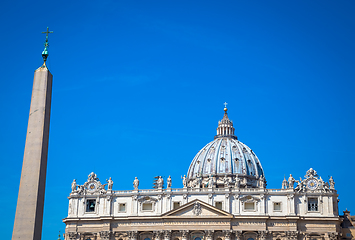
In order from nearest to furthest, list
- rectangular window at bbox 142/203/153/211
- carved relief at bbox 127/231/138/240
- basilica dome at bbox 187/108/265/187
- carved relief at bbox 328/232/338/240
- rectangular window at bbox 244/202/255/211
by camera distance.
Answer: carved relief at bbox 328/232/338/240
rectangular window at bbox 244/202/255/211
carved relief at bbox 127/231/138/240
rectangular window at bbox 142/203/153/211
basilica dome at bbox 187/108/265/187

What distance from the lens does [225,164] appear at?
127875mm

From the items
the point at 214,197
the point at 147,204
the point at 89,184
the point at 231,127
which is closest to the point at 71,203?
the point at 89,184

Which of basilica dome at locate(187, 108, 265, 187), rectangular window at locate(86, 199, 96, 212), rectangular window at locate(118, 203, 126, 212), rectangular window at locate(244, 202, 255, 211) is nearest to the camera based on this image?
rectangular window at locate(244, 202, 255, 211)

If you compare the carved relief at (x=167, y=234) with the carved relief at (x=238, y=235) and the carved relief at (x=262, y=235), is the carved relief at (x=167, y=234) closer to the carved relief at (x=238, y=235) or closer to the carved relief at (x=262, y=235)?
the carved relief at (x=238, y=235)

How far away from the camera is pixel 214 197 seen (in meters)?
87.2

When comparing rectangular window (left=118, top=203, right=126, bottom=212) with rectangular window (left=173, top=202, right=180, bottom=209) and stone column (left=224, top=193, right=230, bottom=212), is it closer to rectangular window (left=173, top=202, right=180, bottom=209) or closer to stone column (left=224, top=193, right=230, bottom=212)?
rectangular window (left=173, top=202, right=180, bottom=209)

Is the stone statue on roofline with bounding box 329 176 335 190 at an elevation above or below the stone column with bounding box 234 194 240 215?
above

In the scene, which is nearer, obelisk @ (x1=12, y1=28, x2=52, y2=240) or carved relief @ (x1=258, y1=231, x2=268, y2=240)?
obelisk @ (x1=12, y1=28, x2=52, y2=240)

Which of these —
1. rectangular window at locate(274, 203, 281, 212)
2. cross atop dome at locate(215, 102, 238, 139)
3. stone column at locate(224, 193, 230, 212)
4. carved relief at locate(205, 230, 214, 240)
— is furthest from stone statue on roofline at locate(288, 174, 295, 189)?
cross atop dome at locate(215, 102, 238, 139)

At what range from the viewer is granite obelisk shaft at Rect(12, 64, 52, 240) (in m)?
26.0

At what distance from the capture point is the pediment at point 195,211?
280 feet

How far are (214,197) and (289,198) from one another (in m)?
10.9

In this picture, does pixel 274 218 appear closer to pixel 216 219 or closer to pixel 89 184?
pixel 216 219

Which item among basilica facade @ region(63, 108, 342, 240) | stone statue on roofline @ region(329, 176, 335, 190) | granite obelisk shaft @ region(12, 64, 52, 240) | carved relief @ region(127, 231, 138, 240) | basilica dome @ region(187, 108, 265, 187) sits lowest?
granite obelisk shaft @ region(12, 64, 52, 240)
